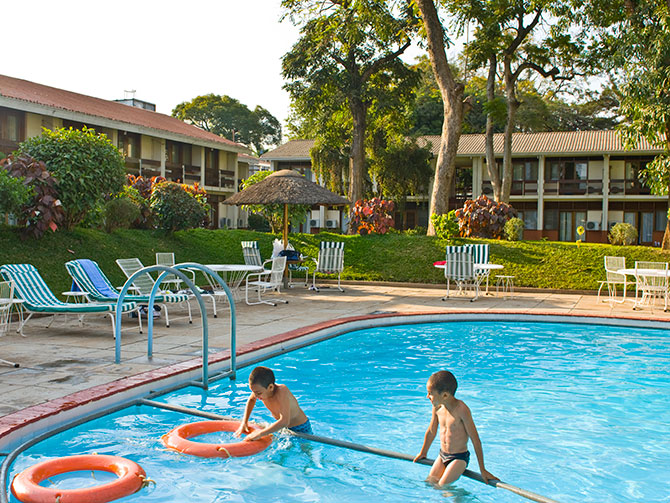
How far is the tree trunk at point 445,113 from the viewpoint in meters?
19.8

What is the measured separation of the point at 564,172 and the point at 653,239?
236 inches

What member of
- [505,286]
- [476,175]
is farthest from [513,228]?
[476,175]

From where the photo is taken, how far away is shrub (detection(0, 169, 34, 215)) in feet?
37.8

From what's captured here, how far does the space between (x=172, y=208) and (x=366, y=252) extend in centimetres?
538

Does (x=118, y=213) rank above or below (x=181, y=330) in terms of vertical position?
above

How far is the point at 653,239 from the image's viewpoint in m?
35.7

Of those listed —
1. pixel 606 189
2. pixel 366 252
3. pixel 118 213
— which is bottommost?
pixel 366 252

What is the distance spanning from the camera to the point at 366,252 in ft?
59.7

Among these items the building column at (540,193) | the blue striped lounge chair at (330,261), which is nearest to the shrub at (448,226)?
the blue striped lounge chair at (330,261)

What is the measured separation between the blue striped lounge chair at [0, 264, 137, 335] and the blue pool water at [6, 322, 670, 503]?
2.55 m

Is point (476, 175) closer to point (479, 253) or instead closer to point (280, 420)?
point (479, 253)

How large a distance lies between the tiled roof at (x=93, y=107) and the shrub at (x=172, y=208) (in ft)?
32.6

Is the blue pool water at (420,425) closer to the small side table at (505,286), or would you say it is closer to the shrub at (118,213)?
the small side table at (505,286)

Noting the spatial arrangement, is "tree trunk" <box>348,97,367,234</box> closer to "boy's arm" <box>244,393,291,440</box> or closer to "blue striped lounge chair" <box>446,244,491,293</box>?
"blue striped lounge chair" <box>446,244,491,293</box>
